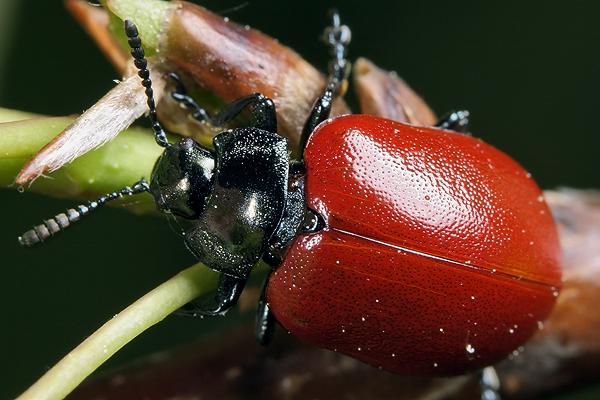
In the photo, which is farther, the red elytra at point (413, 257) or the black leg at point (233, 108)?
the red elytra at point (413, 257)

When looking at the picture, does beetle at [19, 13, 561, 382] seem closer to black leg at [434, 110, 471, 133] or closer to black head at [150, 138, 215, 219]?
black head at [150, 138, 215, 219]

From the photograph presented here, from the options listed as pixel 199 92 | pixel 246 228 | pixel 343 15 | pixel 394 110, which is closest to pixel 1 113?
pixel 199 92

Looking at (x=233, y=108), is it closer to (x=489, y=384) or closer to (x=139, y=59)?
(x=139, y=59)

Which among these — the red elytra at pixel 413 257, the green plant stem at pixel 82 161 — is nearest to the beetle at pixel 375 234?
the red elytra at pixel 413 257

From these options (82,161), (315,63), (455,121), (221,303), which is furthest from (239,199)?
(315,63)

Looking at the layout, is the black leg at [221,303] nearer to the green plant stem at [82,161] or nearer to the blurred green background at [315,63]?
the green plant stem at [82,161]

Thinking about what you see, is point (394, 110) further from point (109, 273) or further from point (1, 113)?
point (109, 273)

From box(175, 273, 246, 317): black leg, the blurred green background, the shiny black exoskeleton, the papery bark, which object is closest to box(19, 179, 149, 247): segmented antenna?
the shiny black exoskeleton
